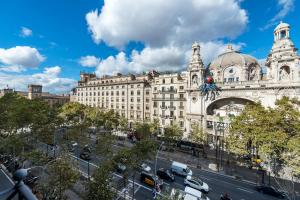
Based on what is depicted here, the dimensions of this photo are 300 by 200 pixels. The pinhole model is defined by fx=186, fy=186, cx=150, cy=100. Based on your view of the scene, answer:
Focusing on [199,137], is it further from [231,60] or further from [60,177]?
[60,177]

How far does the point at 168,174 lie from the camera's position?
35.5 m

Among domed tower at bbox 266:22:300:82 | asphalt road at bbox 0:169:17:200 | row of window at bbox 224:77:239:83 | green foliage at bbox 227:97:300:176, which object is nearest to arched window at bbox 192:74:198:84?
row of window at bbox 224:77:239:83

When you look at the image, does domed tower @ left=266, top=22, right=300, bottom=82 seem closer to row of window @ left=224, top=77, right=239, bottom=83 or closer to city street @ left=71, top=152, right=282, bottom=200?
row of window @ left=224, top=77, right=239, bottom=83

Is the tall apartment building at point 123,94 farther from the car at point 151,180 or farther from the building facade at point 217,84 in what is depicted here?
the car at point 151,180

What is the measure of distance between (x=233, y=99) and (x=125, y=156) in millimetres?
42329

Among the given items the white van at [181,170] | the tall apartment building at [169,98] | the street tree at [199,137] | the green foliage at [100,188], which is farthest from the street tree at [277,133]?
the tall apartment building at [169,98]

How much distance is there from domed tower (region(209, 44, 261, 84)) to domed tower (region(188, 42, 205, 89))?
16.8 feet

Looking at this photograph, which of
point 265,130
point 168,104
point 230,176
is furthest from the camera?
point 168,104

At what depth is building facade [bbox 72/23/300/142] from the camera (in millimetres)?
46406

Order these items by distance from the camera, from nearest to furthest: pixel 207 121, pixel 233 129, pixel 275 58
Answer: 1. pixel 233 129
2. pixel 275 58
3. pixel 207 121

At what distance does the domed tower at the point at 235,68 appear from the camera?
187ft

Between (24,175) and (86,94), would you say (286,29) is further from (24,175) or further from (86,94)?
(86,94)

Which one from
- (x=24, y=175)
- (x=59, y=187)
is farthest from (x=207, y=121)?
(x=24, y=175)

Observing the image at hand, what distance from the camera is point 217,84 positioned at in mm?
57219
